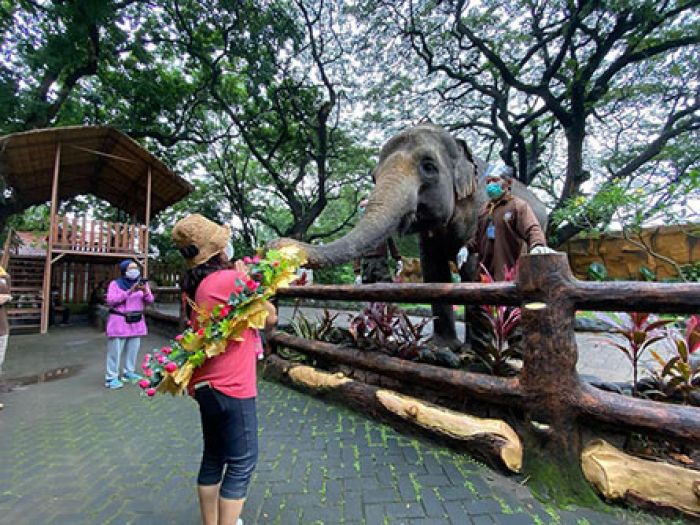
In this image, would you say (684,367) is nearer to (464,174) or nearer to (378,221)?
(378,221)

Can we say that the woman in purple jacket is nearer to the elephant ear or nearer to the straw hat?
the straw hat

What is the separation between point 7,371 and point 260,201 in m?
16.2

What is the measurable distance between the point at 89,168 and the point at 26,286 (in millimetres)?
4111

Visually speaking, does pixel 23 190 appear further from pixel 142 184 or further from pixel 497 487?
pixel 497 487

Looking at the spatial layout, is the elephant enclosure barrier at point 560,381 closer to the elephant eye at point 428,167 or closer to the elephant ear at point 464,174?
the elephant eye at point 428,167

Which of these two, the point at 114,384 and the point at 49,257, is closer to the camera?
the point at 114,384

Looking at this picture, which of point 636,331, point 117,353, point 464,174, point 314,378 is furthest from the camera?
point 117,353

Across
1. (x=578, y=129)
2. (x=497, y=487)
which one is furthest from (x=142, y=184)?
(x=578, y=129)

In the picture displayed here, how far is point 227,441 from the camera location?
1.74 meters

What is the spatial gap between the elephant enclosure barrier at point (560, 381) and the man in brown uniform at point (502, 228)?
972 mm

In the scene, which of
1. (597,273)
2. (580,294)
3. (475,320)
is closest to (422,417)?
(475,320)

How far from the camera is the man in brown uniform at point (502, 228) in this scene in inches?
129

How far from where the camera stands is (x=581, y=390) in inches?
84.7

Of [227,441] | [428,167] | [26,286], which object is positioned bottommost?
[227,441]
